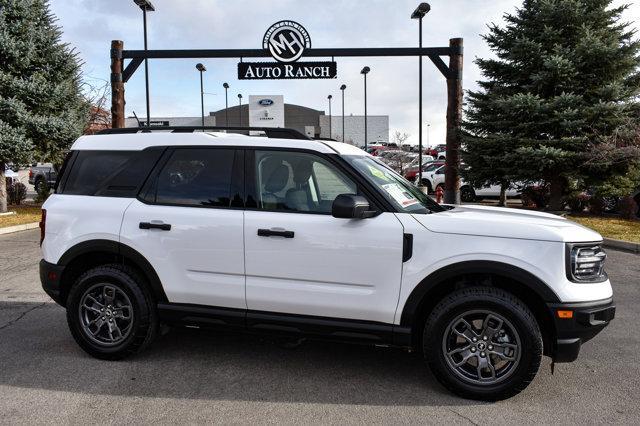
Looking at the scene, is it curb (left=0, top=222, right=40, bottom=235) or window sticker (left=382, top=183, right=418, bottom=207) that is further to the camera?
curb (left=0, top=222, right=40, bottom=235)

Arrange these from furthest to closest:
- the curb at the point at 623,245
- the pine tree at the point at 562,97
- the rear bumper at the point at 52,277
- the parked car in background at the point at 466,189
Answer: the parked car in background at the point at 466,189
the pine tree at the point at 562,97
the curb at the point at 623,245
the rear bumper at the point at 52,277

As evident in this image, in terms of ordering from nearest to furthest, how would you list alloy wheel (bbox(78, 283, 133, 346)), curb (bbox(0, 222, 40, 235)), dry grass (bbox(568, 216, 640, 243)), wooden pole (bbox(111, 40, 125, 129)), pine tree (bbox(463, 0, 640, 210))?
alloy wheel (bbox(78, 283, 133, 346))
dry grass (bbox(568, 216, 640, 243))
curb (bbox(0, 222, 40, 235))
pine tree (bbox(463, 0, 640, 210))
wooden pole (bbox(111, 40, 125, 129))

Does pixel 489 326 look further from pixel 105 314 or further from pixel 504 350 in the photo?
pixel 105 314

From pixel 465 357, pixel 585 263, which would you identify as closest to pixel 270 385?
pixel 465 357

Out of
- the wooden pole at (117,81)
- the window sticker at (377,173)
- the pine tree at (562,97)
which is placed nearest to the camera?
the window sticker at (377,173)

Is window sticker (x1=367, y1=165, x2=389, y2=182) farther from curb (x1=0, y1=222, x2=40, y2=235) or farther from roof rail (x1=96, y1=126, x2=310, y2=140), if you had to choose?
curb (x1=0, y1=222, x2=40, y2=235)

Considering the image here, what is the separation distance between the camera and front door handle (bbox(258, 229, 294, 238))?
3937mm

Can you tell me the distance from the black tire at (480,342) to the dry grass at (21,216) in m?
13.1

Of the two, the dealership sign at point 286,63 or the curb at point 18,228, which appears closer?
the curb at point 18,228

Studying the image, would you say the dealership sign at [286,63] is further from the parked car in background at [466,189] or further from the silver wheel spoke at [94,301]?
the silver wheel spoke at [94,301]

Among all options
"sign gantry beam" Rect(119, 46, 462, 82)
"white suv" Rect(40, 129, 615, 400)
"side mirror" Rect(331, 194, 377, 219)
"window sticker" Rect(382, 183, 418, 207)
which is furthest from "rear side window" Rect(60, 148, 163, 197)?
"sign gantry beam" Rect(119, 46, 462, 82)

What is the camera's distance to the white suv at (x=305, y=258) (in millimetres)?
3666

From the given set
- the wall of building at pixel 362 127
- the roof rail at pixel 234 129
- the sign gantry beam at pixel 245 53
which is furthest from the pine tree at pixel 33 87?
the wall of building at pixel 362 127

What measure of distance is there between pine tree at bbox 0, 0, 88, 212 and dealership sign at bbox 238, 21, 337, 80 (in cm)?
576
